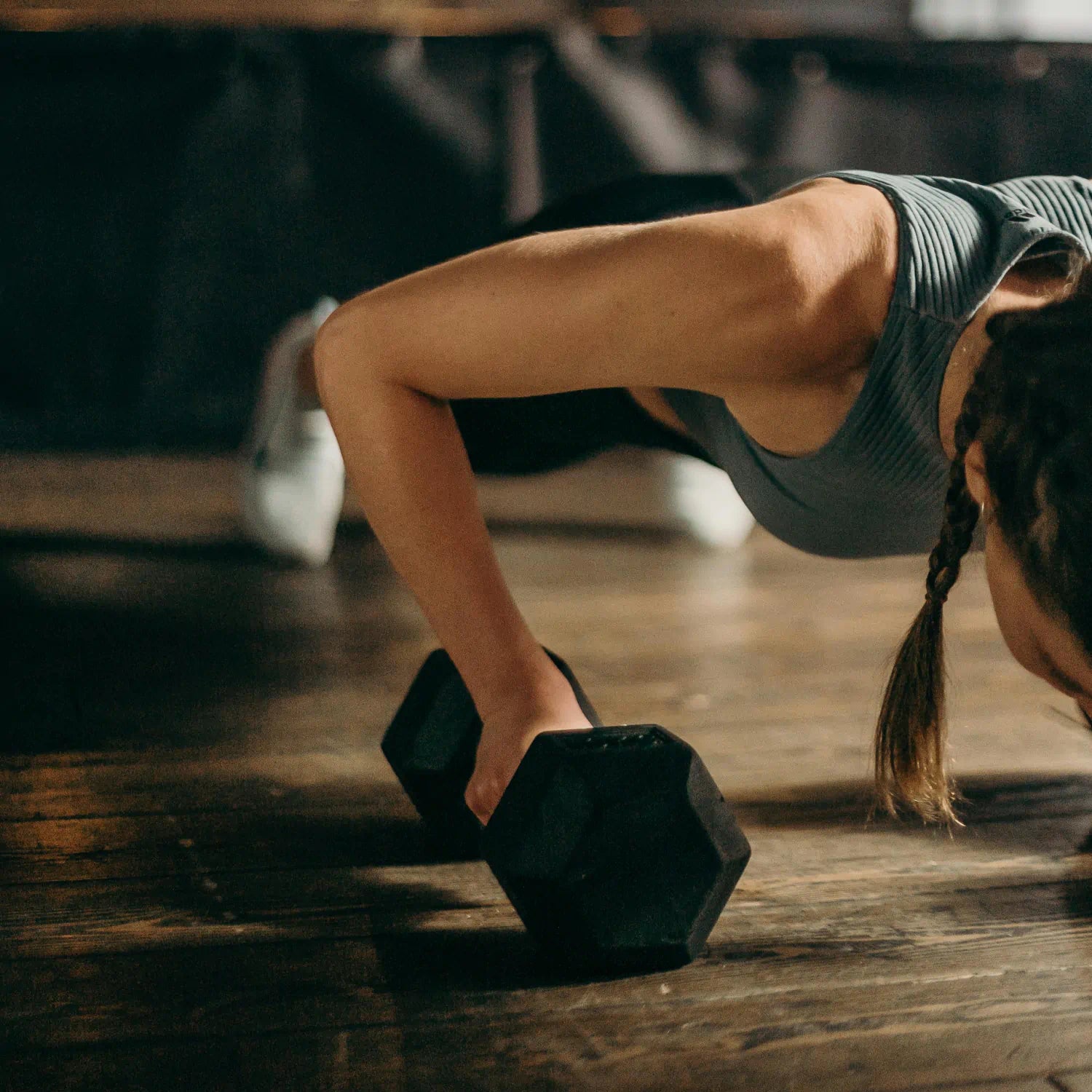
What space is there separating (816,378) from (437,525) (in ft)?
0.92

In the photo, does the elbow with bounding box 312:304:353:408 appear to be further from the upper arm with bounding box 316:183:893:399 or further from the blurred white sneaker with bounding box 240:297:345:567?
the blurred white sneaker with bounding box 240:297:345:567

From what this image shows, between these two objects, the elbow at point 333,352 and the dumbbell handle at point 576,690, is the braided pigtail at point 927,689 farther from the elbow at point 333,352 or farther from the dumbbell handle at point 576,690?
the elbow at point 333,352

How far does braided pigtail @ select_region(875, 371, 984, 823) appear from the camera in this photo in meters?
0.74

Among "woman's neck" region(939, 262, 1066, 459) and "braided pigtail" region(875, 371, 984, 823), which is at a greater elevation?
"woman's neck" region(939, 262, 1066, 459)

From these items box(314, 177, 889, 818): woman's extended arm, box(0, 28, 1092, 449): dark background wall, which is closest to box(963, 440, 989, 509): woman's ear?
box(314, 177, 889, 818): woman's extended arm

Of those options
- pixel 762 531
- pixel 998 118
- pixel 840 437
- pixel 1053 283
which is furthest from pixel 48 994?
pixel 998 118

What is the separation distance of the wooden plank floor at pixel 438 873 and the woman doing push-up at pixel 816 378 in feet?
0.35

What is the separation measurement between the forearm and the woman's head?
0.86 ft

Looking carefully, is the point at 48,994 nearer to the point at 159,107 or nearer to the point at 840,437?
the point at 840,437

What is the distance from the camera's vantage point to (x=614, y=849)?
2.41 feet

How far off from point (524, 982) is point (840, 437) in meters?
0.41

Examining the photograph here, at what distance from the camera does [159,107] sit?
2332mm

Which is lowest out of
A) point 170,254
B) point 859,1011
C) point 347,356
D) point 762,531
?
point 762,531

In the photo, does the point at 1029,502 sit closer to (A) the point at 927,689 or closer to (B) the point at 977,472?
(B) the point at 977,472
